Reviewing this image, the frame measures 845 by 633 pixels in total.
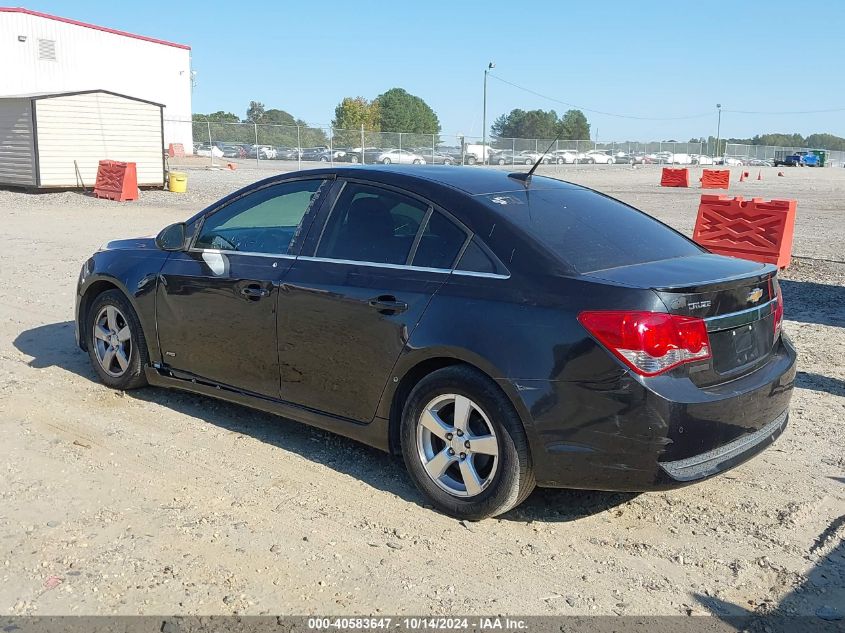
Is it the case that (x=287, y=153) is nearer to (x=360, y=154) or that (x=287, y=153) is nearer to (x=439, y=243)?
(x=360, y=154)

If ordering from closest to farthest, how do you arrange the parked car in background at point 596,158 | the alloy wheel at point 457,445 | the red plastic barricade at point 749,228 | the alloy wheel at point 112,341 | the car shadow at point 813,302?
the alloy wheel at point 457,445 < the alloy wheel at point 112,341 < the car shadow at point 813,302 < the red plastic barricade at point 749,228 < the parked car in background at point 596,158

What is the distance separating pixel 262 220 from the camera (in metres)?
5.27

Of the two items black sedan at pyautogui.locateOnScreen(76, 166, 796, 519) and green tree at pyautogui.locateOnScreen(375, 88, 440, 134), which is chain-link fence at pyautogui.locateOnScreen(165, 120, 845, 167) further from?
green tree at pyautogui.locateOnScreen(375, 88, 440, 134)

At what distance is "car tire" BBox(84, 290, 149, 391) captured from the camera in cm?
563

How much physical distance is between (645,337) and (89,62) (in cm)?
5411

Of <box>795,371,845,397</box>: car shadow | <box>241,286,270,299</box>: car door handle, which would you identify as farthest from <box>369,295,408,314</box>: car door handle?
<box>795,371,845,397</box>: car shadow

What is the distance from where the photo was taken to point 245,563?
11.7 feet

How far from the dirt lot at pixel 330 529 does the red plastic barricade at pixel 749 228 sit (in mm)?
6347

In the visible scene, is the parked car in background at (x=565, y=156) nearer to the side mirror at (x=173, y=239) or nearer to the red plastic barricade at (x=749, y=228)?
the red plastic barricade at (x=749, y=228)

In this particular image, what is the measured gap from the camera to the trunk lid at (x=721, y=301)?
3.62m

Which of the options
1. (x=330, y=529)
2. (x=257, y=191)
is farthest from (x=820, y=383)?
(x=257, y=191)

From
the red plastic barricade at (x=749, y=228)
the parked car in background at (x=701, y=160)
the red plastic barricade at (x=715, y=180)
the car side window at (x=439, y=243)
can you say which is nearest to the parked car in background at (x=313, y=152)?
the red plastic barricade at (x=715, y=180)

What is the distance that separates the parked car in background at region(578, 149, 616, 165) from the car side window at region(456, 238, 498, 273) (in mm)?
65394

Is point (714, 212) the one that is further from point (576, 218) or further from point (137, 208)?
point (137, 208)
